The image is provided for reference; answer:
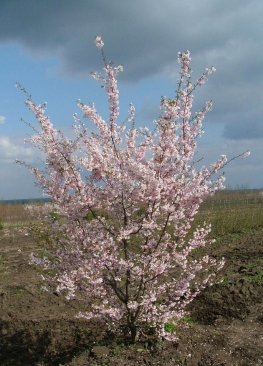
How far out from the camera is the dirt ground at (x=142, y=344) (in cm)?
577

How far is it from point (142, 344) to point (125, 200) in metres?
1.92

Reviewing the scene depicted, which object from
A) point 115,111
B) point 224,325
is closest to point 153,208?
point 115,111

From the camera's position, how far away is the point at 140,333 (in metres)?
6.21

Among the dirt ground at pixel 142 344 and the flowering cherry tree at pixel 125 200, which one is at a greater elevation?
the flowering cherry tree at pixel 125 200

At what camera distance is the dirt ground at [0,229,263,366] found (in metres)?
5.77

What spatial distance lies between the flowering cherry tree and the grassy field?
1.32ft

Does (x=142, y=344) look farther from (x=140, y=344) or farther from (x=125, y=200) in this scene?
(x=125, y=200)

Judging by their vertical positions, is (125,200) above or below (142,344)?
above

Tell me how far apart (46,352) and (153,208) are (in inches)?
113

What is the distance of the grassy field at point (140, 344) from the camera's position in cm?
578

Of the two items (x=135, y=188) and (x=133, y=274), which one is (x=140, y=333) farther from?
(x=135, y=188)

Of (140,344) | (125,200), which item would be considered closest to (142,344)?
(140,344)

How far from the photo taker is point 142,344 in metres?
6.07

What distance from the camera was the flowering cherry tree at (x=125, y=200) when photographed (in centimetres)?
547
